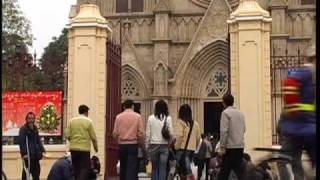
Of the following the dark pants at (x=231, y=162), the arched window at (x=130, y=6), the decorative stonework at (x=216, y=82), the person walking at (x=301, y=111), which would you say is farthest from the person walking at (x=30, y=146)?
the arched window at (x=130, y=6)

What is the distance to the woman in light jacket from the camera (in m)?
10.4

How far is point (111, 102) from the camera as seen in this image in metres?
14.5

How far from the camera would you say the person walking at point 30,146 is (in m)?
11.1

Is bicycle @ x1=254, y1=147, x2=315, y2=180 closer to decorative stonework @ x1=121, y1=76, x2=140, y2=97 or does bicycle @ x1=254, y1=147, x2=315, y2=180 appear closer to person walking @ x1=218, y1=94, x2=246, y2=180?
person walking @ x1=218, y1=94, x2=246, y2=180

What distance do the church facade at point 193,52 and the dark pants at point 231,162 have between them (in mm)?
21800

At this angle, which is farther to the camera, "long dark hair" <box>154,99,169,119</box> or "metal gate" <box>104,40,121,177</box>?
"metal gate" <box>104,40,121,177</box>

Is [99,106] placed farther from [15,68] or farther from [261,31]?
[15,68]

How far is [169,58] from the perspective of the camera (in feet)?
107

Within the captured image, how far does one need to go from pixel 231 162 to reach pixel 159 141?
1.80 metres

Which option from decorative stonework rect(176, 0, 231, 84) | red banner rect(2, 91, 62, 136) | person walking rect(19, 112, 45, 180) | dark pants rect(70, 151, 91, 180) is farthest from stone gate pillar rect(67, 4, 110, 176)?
decorative stonework rect(176, 0, 231, 84)

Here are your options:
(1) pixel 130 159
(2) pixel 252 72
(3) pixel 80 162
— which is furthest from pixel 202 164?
(3) pixel 80 162

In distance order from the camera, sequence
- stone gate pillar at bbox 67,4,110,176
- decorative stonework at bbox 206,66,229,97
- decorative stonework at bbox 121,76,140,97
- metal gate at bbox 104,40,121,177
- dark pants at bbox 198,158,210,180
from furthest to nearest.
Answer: decorative stonework at bbox 121,76,140,97, decorative stonework at bbox 206,66,229,97, metal gate at bbox 104,40,121,177, stone gate pillar at bbox 67,4,110,176, dark pants at bbox 198,158,210,180

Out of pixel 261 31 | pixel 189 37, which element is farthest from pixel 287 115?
pixel 189 37

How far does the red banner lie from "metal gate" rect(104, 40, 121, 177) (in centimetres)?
396
